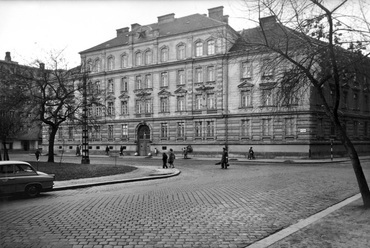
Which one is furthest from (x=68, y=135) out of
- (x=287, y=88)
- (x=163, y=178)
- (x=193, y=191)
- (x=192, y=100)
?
(x=287, y=88)

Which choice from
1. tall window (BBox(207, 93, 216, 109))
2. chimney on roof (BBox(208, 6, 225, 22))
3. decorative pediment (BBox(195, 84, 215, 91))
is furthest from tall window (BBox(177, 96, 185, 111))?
chimney on roof (BBox(208, 6, 225, 22))

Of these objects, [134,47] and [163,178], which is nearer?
[163,178]

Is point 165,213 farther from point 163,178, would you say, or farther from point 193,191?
point 163,178

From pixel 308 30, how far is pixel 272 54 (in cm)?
195

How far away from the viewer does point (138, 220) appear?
27.4ft

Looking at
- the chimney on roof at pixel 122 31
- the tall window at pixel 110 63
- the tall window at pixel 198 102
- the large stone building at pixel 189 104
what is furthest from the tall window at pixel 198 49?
the chimney on roof at pixel 122 31

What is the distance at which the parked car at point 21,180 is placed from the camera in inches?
477

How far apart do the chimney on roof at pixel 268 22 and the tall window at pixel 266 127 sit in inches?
1181

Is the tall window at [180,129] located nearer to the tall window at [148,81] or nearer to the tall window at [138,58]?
the tall window at [148,81]

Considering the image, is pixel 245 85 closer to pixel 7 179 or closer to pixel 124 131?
pixel 124 131

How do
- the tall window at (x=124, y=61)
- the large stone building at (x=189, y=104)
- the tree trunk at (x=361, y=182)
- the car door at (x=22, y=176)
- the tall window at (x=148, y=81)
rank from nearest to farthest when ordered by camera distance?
the tree trunk at (x=361, y=182)
the car door at (x=22, y=176)
the large stone building at (x=189, y=104)
the tall window at (x=148, y=81)
the tall window at (x=124, y=61)

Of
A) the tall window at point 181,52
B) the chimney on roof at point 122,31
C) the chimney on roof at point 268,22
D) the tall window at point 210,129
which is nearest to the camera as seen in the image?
the chimney on roof at point 268,22

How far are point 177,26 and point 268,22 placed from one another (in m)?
40.5

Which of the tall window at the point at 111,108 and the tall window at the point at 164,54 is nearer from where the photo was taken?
the tall window at the point at 164,54
